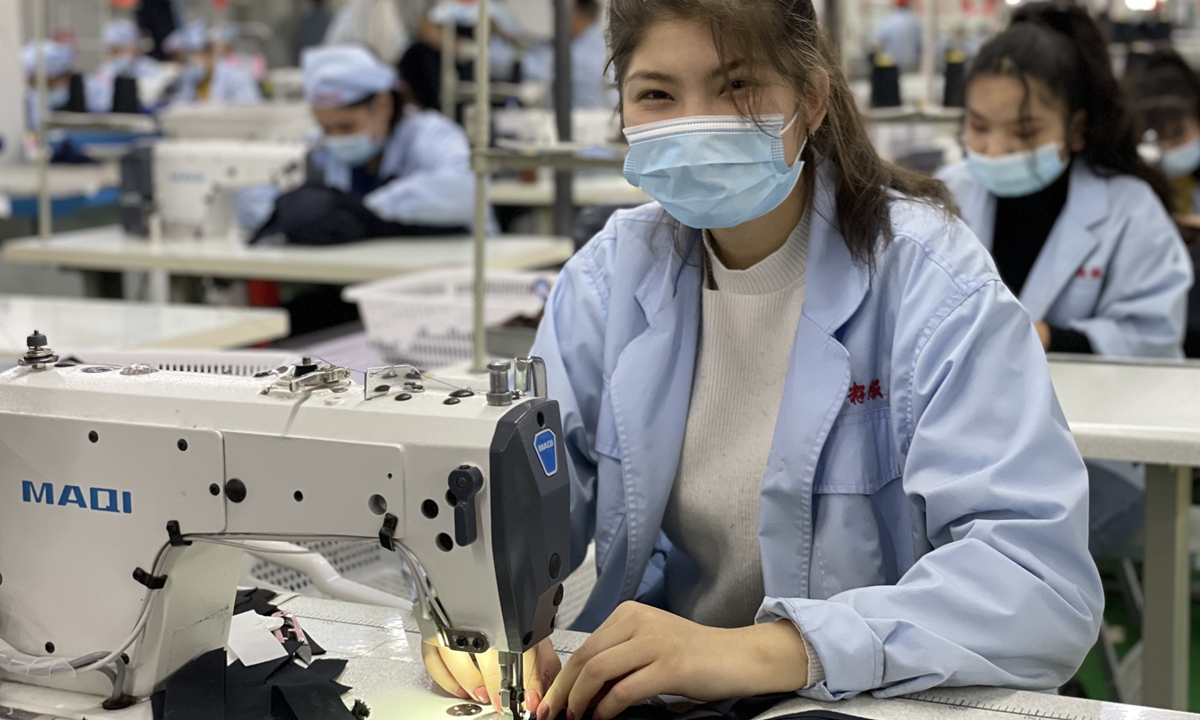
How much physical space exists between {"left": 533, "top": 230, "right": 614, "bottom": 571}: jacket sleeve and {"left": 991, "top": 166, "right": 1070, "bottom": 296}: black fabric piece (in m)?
1.34

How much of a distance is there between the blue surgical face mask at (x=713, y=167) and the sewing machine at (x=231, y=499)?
1.17 ft

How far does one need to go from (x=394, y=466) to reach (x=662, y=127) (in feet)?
1.62

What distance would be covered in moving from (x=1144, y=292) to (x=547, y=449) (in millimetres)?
1814

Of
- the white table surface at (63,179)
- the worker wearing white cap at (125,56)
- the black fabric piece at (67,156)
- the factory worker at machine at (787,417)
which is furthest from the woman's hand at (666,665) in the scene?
the worker wearing white cap at (125,56)

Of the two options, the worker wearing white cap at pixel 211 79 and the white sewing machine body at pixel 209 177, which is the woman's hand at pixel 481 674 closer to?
the white sewing machine body at pixel 209 177

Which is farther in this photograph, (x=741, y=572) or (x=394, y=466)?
(x=741, y=572)

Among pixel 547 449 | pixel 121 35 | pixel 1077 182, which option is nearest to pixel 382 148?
pixel 1077 182

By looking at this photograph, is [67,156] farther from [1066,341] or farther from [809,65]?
[809,65]

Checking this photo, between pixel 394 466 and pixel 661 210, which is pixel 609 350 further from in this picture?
pixel 394 466

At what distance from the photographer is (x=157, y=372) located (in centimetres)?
116

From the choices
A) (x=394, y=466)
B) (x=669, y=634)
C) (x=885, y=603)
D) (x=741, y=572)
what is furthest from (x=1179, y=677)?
(x=394, y=466)

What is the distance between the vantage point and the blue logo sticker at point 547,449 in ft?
3.46

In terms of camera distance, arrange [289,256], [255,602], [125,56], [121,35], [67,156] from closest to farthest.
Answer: [255,602] < [289,256] < [67,156] < [125,56] < [121,35]

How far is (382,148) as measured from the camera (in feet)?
14.6
